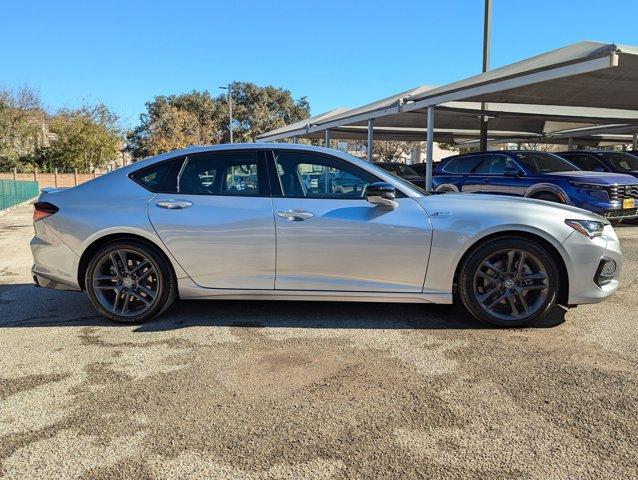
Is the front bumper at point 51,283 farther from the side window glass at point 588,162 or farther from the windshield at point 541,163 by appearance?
the side window glass at point 588,162

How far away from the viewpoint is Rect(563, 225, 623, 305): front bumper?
414cm

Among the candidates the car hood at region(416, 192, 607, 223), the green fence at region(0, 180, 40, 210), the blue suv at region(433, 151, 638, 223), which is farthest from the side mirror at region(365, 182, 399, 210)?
the green fence at region(0, 180, 40, 210)

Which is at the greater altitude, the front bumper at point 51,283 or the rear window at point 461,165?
the rear window at point 461,165

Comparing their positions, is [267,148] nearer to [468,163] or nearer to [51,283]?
[51,283]

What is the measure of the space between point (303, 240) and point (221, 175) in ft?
3.10

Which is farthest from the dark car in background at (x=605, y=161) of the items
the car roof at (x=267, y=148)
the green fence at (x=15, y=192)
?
the green fence at (x=15, y=192)

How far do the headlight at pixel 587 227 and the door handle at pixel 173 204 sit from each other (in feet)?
10.4

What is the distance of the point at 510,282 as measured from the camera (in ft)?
13.9

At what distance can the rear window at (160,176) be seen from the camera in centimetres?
442

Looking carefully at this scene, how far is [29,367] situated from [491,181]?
954cm

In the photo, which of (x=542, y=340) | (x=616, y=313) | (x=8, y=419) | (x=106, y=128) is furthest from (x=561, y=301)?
(x=106, y=128)

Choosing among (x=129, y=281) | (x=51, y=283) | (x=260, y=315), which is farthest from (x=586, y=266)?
(x=51, y=283)

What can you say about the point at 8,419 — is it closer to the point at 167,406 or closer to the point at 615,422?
the point at 167,406

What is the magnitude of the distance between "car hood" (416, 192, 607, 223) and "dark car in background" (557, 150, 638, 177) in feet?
29.5
